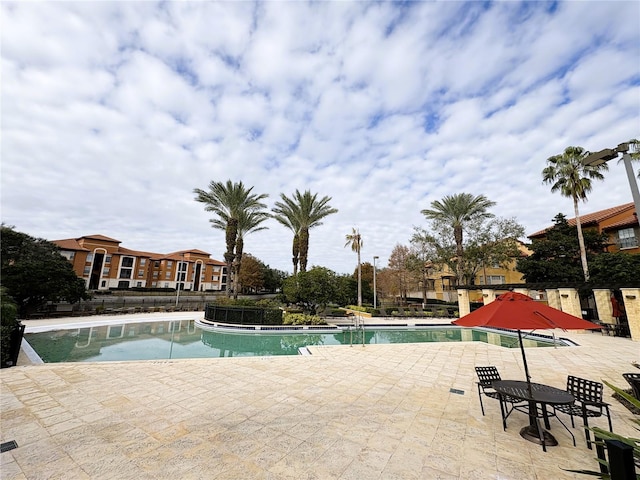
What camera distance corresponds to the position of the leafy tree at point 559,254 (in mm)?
23891

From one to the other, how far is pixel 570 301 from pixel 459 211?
1230 centimetres

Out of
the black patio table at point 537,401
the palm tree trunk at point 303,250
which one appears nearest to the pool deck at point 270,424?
the black patio table at point 537,401

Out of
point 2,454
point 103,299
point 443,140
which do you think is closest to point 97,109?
point 2,454

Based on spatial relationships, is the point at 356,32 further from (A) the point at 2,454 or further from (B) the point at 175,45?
(A) the point at 2,454

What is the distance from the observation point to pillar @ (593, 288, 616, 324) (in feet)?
52.9

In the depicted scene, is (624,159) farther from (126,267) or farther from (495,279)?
(126,267)

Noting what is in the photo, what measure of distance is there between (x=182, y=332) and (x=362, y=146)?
1681 centimetres

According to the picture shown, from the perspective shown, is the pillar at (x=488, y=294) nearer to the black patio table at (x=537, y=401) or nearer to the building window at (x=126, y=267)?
the black patio table at (x=537, y=401)

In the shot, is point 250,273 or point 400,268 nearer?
point 400,268

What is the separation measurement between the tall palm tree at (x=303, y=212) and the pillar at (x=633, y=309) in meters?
20.5

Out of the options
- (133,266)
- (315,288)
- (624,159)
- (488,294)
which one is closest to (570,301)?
(488,294)

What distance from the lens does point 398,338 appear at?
56.9ft

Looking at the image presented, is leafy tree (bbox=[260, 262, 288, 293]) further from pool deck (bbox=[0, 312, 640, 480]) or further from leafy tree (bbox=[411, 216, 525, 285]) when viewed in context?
pool deck (bbox=[0, 312, 640, 480])

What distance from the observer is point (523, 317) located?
4105 millimetres
